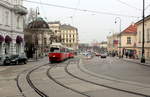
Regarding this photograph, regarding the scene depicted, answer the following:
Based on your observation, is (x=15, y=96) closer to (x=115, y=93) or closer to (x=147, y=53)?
(x=115, y=93)

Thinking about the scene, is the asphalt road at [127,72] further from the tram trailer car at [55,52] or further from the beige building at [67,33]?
the beige building at [67,33]

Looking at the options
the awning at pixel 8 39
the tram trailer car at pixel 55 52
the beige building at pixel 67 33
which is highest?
the beige building at pixel 67 33

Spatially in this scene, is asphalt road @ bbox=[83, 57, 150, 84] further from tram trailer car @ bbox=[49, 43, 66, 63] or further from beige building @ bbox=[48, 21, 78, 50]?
beige building @ bbox=[48, 21, 78, 50]

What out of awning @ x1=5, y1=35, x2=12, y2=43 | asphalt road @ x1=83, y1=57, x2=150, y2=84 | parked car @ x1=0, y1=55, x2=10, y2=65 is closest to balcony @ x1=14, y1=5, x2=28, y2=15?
awning @ x1=5, y1=35, x2=12, y2=43

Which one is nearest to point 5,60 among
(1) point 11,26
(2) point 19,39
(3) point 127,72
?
(1) point 11,26

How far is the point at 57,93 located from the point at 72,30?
5641 inches

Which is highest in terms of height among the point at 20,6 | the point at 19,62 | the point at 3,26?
the point at 20,6

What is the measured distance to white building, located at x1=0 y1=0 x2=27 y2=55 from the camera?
A: 1949 inches

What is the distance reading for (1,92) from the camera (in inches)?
542

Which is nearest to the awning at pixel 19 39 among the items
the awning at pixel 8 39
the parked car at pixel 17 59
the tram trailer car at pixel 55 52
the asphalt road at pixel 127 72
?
the awning at pixel 8 39

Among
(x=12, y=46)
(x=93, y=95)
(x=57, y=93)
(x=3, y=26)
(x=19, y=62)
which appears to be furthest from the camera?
(x=12, y=46)

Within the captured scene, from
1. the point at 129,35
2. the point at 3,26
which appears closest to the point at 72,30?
the point at 129,35

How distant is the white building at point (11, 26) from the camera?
1949 inches

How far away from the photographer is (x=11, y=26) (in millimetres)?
53750
